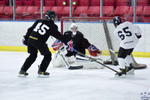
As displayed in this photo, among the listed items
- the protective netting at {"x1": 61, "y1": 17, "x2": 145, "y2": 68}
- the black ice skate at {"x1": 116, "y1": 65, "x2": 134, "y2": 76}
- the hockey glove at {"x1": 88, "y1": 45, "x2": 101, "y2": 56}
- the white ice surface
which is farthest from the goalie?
the black ice skate at {"x1": 116, "y1": 65, "x2": 134, "y2": 76}

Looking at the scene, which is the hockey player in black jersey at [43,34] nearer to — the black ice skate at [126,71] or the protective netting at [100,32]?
the black ice skate at [126,71]

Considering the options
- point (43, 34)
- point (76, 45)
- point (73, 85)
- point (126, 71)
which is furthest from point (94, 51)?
point (73, 85)

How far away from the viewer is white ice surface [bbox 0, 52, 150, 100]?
4.29 m

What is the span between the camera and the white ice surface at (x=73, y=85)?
4.29m

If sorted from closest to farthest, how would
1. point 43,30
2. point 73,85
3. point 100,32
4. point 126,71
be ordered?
point 73,85 < point 43,30 < point 126,71 < point 100,32

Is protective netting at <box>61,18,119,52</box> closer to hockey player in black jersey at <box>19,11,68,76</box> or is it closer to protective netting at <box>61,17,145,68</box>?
protective netting at <box>61,17,145,68</box>

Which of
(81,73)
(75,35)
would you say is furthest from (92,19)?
(81,73)

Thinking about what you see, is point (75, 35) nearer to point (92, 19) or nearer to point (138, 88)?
point (92, 19)

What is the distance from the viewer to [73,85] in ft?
16.5

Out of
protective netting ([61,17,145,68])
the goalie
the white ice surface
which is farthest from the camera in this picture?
protective netting ([61,17,145,68])

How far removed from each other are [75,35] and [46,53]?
136 centimetres

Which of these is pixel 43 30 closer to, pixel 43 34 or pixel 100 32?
pixel 43 34

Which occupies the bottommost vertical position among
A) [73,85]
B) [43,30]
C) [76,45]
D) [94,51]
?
[73,85]

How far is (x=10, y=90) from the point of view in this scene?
4.67m
